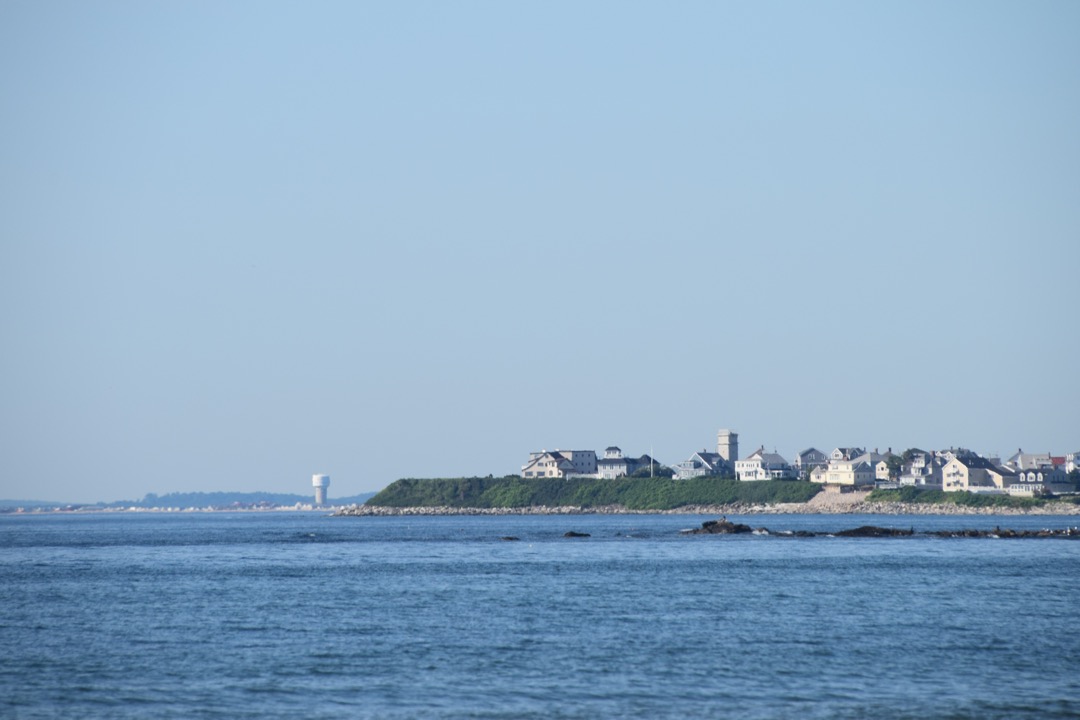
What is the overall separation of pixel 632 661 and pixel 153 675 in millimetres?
13370

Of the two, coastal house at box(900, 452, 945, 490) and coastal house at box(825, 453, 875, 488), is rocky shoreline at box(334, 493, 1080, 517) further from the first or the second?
coastal house at box(900, 452, 945, 490)

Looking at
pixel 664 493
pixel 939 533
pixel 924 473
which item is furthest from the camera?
pixel 664 493

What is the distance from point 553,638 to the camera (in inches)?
1590

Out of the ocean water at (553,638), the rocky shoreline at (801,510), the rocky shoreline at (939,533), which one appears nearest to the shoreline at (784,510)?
the rocky shoreline at (801,510)

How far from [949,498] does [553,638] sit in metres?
134

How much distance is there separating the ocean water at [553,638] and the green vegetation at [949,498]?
8402 centimetres

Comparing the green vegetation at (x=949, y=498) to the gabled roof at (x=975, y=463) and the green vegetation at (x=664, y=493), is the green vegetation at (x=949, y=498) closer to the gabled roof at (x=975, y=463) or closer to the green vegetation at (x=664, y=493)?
the gabled roof at (x=975, y=463)

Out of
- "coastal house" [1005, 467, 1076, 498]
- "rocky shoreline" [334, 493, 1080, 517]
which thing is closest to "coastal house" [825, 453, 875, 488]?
"rocky shoreline" [334, 493, 1080, 517]

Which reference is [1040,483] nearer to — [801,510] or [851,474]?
[851,474]

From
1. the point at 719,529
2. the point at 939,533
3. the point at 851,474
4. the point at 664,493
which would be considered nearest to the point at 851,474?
the point at 851,474

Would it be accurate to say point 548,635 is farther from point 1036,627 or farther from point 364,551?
point 364,551

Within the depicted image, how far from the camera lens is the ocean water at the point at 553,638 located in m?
30.2

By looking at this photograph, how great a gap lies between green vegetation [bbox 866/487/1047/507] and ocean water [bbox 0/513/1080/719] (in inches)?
3308

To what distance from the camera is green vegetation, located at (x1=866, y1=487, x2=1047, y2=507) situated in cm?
15800
